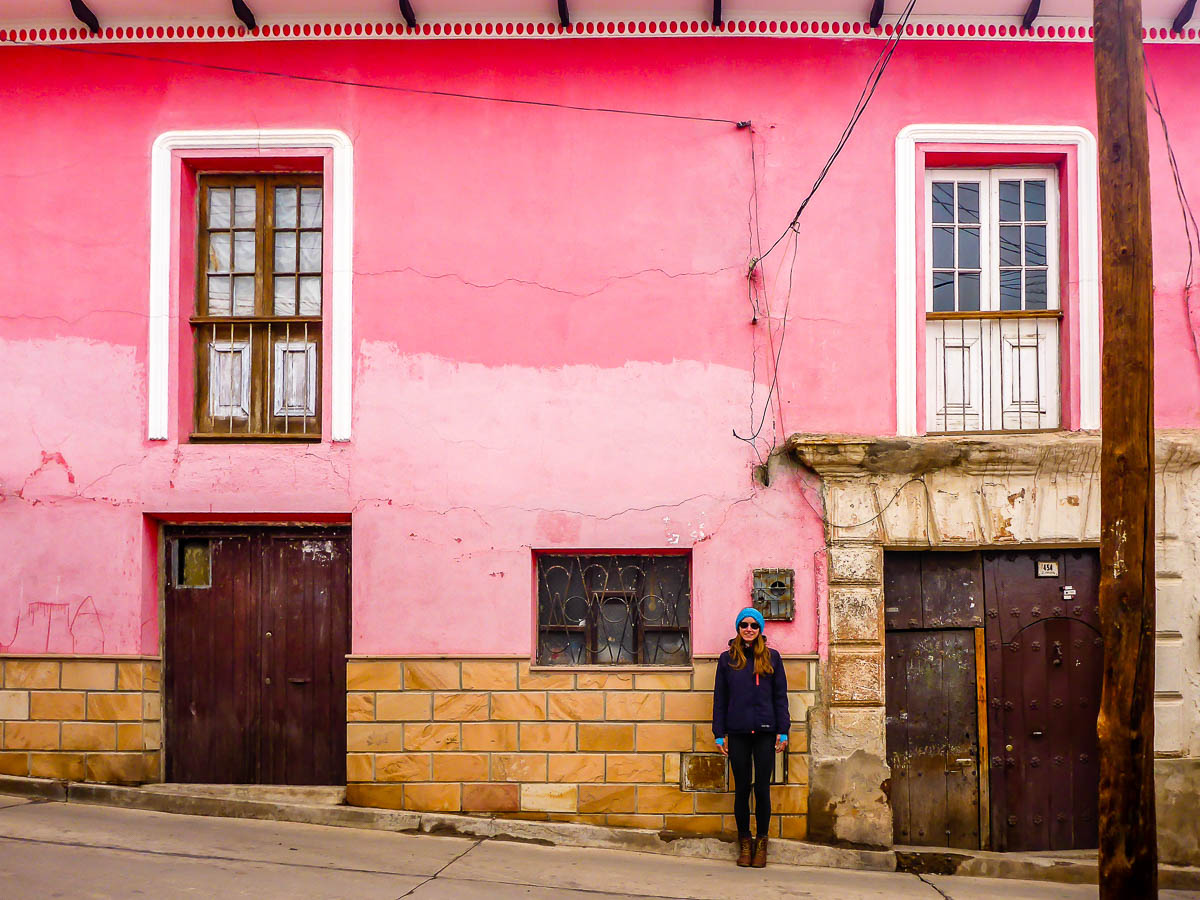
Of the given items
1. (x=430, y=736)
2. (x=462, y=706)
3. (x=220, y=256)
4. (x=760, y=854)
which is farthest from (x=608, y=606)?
(x=220, y=256)

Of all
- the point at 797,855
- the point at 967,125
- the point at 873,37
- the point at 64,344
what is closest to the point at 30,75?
the point at 64,344

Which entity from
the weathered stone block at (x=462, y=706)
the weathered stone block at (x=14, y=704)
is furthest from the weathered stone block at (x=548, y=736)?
the weathered stone block at (x=14, y=704)

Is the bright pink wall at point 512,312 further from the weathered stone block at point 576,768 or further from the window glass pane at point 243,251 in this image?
the weathered stone block at point 576,768

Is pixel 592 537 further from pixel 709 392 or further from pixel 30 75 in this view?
pixel 30 75

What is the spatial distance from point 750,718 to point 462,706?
2.14 meters

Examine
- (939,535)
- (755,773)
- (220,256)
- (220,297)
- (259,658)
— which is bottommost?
(755,773)

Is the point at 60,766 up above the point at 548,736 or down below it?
below

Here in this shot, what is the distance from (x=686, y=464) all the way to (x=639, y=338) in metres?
1.01

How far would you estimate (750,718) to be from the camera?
7.34 metres

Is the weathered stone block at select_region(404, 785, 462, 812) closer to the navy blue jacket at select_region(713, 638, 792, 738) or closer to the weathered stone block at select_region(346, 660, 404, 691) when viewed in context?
the weathered stone block at select_region(346, 660, 404, 691)

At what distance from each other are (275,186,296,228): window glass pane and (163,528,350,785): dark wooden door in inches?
95.4

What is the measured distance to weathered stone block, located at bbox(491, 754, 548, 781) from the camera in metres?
7.90

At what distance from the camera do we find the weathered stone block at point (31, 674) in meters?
8.06

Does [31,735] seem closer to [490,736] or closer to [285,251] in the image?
[490,736]
